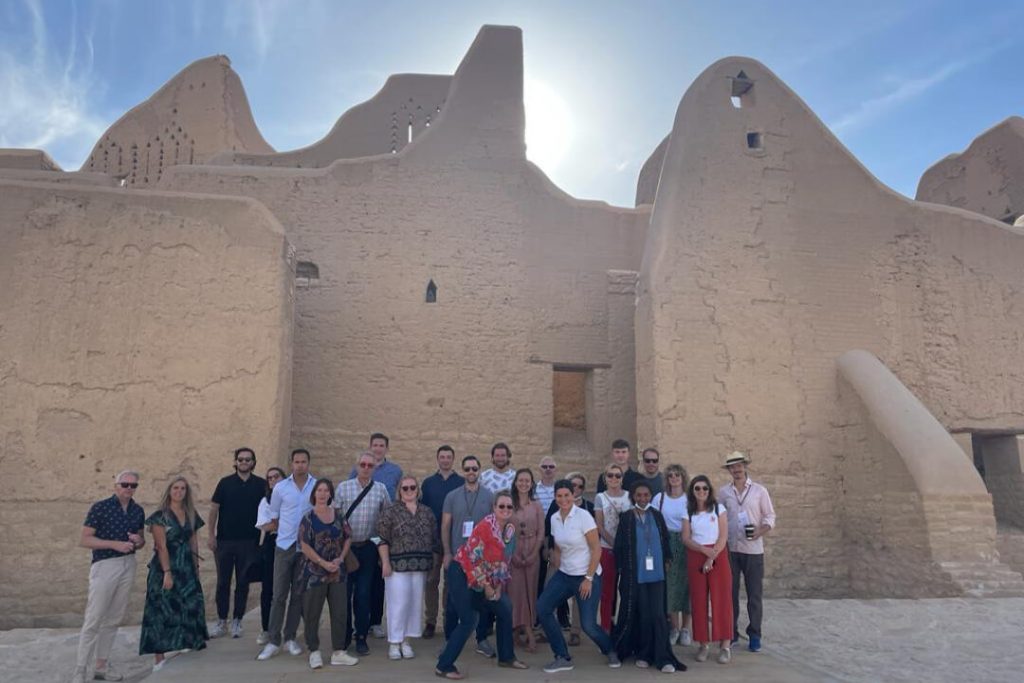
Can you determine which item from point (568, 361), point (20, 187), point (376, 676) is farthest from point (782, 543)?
point (20, 187)

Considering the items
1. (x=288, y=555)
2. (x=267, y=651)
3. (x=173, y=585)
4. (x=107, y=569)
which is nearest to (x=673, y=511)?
(x=288, y=555)

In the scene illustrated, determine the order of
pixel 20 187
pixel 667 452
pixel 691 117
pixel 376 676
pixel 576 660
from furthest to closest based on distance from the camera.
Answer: pixel 691 117 → pixel 667 452 → pixel 20 187 → pixel 576 660 → pixel 376 676

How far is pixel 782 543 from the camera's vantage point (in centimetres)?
930

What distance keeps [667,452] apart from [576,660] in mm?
4073

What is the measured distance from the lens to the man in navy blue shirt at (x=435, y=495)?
5957mm

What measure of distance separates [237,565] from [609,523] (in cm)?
298

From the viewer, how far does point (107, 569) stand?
5.08 m

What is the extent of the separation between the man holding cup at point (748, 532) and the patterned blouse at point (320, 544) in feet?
9.65

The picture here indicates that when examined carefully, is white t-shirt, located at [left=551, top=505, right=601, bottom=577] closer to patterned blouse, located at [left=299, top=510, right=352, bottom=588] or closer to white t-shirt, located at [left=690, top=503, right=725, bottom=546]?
white t-shirt, located at [left=690, top=503, right=725, bottom=546]

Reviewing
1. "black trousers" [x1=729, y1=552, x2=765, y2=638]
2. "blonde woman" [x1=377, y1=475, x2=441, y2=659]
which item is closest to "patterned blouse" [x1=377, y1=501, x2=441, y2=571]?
"blonde woman" [x1=377, y1=475, x2=441, y2=659]

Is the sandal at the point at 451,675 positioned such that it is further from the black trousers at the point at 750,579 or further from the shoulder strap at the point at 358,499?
the black trousers at the point at 750,579

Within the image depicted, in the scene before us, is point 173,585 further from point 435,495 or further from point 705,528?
point 705,528

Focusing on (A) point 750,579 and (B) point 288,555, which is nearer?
(B) point 288,555

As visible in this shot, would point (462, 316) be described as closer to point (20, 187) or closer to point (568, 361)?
point (568, 361)
